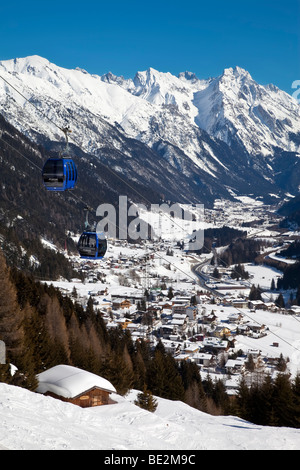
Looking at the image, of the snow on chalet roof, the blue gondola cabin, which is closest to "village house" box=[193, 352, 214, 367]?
the snow on chalet roof

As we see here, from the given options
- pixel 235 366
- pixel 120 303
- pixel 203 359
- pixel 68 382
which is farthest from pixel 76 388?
pixel 120 303

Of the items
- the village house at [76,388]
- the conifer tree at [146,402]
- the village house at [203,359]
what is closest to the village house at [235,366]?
the village house at [203,359]

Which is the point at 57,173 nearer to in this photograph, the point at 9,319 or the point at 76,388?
the point at 76,388

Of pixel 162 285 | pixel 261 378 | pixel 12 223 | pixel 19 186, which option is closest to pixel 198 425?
pixel 261 378

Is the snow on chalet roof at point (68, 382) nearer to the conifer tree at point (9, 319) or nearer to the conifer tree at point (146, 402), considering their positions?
the conifer tree at point (146, 402)

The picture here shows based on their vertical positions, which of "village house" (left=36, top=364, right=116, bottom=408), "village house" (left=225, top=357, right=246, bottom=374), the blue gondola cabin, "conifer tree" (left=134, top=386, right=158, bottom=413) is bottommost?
"village house" (left=225, top=357, right=246, bottom=374)

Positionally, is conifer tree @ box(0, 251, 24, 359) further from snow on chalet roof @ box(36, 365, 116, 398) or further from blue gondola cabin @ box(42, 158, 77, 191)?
blue gondola cabin @ box(42, 158, 77, 191)
